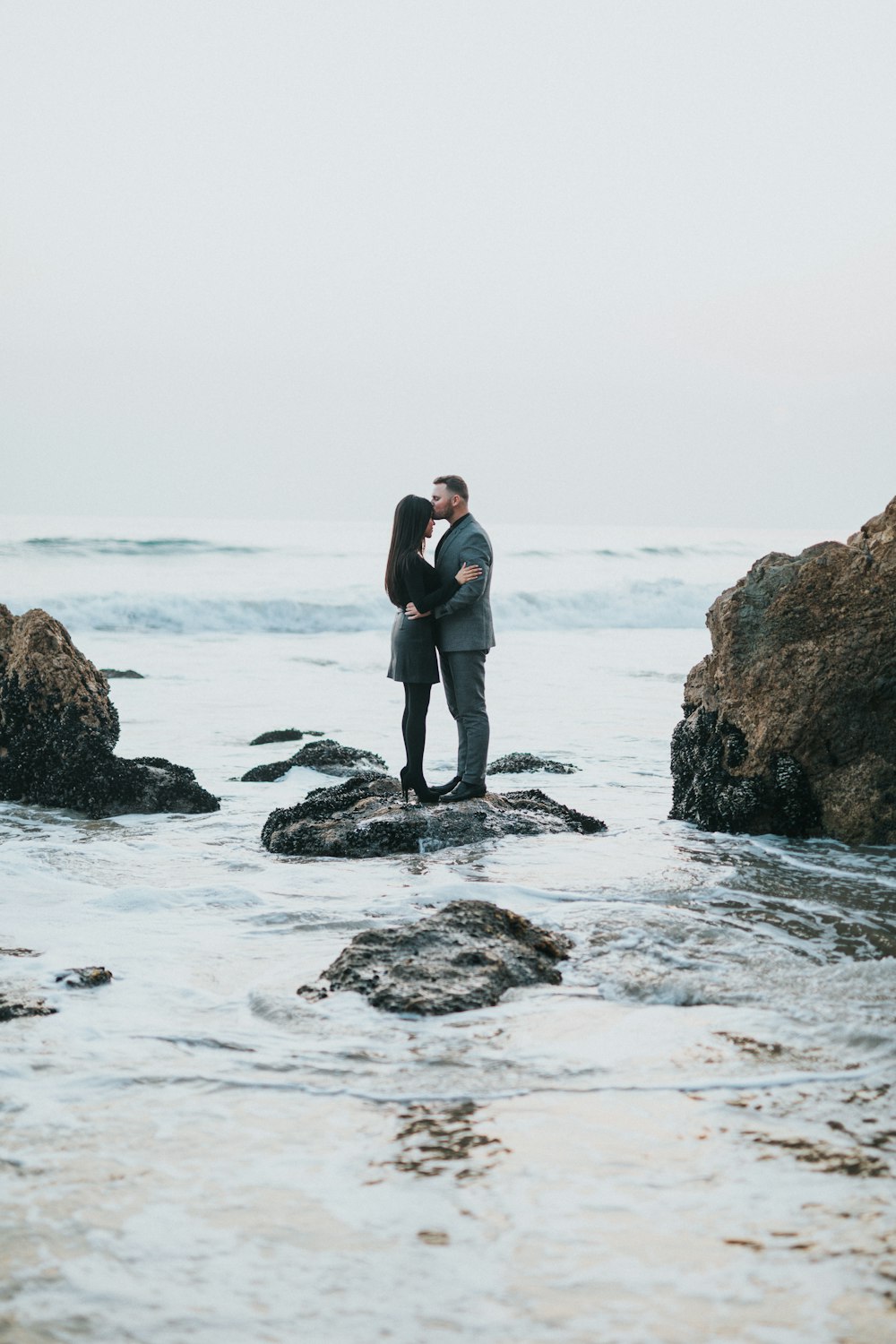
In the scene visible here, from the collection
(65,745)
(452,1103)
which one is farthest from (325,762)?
(452,1103)

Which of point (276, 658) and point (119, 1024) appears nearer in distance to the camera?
point (119, 1024)

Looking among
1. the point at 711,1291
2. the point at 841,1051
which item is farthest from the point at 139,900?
the point at 711,1291

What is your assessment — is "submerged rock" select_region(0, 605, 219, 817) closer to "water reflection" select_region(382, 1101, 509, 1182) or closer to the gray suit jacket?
the gray suit jacket

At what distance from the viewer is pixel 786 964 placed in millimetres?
4594

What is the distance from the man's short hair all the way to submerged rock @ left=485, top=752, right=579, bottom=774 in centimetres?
329

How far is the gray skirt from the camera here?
7293 millimetres

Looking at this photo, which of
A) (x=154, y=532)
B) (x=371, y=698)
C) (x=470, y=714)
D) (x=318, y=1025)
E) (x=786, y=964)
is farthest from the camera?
(x=154, y=532)

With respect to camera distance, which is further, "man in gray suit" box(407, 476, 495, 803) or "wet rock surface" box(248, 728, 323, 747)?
"wet rock surface" box(248, 728, 323, 747)

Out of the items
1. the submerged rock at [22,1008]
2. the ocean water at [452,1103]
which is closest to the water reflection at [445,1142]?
the ocean water at [452,1103]

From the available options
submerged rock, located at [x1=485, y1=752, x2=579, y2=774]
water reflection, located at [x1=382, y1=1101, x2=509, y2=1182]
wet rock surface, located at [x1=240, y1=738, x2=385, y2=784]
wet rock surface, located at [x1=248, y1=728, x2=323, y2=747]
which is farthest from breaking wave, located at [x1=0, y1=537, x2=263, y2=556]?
water reflection, located at [x1=382, y1=1101, x2=509, y2=1182]

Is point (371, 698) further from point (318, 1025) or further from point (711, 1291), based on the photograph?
point (711, 1291)

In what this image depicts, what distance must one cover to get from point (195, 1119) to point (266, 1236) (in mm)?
646

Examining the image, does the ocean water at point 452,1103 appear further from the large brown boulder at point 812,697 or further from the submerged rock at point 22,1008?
the large brown boulder at point 812,697

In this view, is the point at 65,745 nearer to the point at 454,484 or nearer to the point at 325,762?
the point at 325,762
